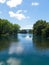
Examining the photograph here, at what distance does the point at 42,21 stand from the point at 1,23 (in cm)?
2605

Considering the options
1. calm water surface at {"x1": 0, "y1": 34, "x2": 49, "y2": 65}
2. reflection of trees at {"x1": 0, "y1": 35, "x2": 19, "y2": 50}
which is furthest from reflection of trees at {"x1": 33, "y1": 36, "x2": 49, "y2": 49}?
reflection of trees at {"x1": 0, "y1": 35, "x2": 19, "y2": 50}

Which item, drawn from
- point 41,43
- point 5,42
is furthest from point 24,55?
point 5,42

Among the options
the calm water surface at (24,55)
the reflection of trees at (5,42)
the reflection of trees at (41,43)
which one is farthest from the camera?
the reflection of trees at (41,43)

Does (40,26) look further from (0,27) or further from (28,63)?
(28,63)

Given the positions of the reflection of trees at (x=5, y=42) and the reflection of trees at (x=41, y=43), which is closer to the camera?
the reflection of trees at (x=5, y=42)

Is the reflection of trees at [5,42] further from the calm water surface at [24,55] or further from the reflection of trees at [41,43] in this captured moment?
the reflection of trees at [41,43]

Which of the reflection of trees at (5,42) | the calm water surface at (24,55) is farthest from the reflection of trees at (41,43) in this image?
the reflection of trees at (5,42)

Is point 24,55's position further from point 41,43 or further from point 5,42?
point 5,42

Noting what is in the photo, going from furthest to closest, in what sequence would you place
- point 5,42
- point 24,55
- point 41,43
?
point 5,42
point 41,43
point 24,55

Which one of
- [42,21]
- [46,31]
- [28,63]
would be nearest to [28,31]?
[42,21]

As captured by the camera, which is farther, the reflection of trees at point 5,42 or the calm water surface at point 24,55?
the reflection of trees at point 5,42

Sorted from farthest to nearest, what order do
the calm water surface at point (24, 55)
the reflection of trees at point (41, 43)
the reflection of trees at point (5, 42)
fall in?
the reflection of trees at point (41, 43) < the reflection of trees at point (5, 42) < the calm water surface at point (24, 55)

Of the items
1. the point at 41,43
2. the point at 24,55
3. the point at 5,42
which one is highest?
the point at 5,42

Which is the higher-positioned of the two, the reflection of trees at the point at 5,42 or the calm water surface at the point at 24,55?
the reflection of trees at the point at 5,42
